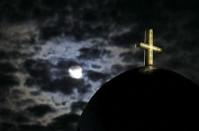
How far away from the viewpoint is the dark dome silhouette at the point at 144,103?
1221 cm

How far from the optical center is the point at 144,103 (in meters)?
12.7

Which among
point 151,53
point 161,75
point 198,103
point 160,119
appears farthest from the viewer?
point 151,53

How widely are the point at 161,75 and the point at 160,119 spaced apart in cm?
211

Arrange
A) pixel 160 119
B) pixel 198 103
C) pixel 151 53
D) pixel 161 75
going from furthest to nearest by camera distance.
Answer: pixel 151 53 < pixel 161 75 < pixel 198 103 < pixel 160 119

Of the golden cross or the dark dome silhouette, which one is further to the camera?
the golden cross

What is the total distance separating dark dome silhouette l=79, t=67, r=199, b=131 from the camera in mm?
12211

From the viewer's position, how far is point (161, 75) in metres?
13.9

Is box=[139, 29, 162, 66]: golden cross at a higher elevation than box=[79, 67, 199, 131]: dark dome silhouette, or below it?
higher

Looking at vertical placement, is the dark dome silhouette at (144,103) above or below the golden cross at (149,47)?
below

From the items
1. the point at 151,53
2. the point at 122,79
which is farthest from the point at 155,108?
the point at 151,53

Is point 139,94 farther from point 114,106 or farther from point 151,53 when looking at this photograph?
point 151,53

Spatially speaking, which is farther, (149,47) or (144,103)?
(149,47)

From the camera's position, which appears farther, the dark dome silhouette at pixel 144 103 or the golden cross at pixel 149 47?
the golden cross at pixel 149 47

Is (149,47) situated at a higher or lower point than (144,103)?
higher
